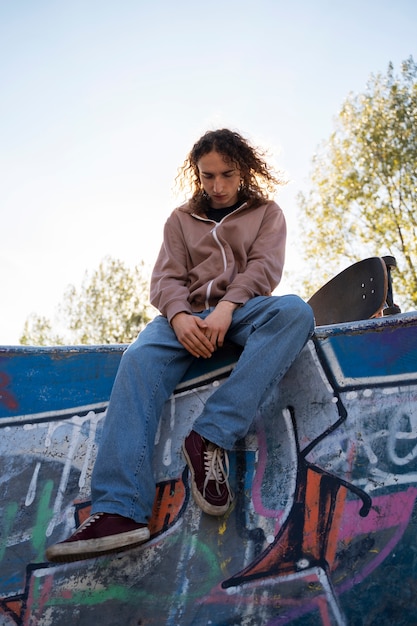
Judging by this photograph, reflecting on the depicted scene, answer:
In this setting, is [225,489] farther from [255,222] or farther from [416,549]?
[255,222]

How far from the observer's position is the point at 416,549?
2.36m

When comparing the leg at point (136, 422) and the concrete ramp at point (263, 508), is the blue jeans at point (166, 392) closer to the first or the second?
the leg at point (136, 422)

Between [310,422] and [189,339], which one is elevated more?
[189,339]

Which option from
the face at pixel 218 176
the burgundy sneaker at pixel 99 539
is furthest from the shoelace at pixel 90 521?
the face at pixel 218 176

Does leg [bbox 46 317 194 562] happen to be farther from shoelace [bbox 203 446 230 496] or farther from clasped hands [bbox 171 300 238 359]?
shoelace [bbox 203 446 230 496]

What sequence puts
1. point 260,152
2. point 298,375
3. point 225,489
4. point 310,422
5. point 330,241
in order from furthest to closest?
point 330,241 → point 260,152 → point 298,375 → point 310,422 → point 225,489

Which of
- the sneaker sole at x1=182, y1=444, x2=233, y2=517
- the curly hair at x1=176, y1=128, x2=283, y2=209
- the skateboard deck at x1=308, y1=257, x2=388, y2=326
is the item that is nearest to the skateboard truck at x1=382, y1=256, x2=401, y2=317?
the skateboard deck at x1=308, y1=257, x2=388, y2=326

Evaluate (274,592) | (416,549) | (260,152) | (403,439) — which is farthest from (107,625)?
(260,152)

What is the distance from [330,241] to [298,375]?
15.5m

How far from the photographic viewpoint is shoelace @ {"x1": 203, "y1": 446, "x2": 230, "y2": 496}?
2545 millimetres

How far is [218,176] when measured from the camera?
3490 millimetres

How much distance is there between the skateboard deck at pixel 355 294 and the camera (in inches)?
144

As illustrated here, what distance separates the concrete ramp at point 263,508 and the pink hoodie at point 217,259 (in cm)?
37

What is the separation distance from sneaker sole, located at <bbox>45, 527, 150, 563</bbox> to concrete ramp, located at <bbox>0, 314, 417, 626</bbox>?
32 centimetres
